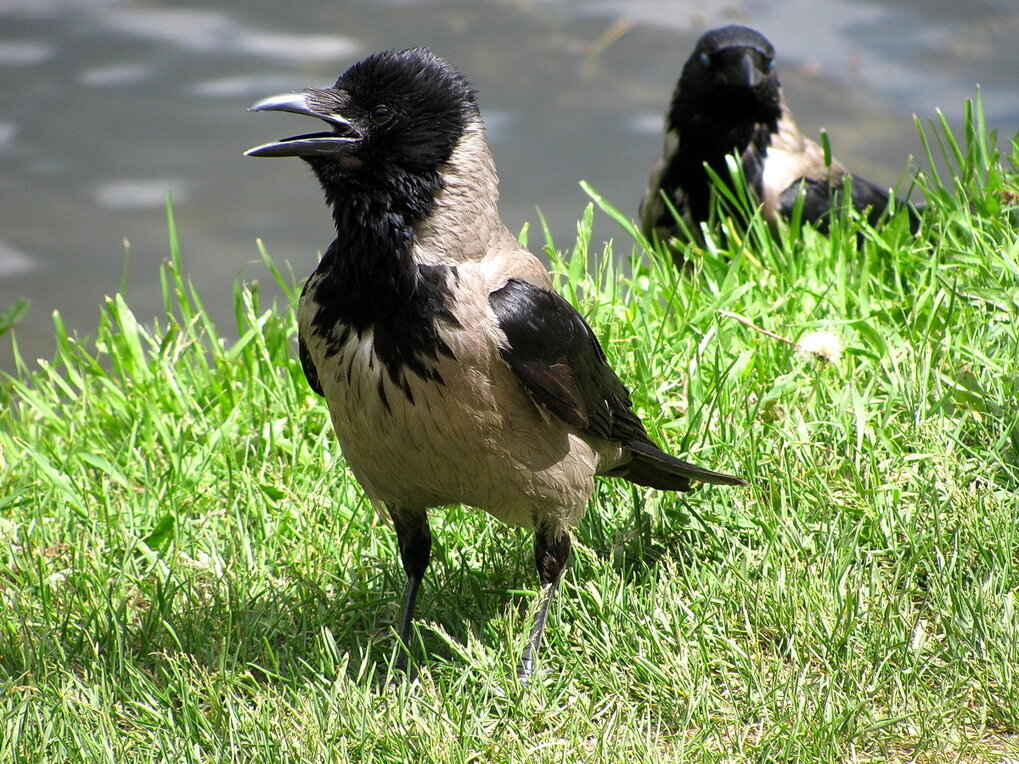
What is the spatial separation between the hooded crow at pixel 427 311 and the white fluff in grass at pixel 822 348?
1.23 m

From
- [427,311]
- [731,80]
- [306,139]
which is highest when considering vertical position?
[731,80]

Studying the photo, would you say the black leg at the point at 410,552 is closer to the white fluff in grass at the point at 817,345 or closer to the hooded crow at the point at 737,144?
the white fluff in grass at the point at 817,345

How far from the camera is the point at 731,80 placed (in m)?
6.44

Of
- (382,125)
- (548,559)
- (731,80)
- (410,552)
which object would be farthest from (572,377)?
(731,80)

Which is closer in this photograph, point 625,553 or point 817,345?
point 625,553

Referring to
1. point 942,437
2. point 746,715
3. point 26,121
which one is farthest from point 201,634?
point 26,121

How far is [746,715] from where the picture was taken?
3207mm

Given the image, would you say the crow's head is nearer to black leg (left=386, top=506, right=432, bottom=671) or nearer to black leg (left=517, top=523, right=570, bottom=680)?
black leg (left=517, top=523, right=570, bottom=680)

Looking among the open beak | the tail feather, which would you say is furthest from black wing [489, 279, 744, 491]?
the open beak

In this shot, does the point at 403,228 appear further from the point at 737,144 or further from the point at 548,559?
the point at 737,144

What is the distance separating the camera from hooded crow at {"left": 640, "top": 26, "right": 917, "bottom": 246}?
Answer: 254 inches

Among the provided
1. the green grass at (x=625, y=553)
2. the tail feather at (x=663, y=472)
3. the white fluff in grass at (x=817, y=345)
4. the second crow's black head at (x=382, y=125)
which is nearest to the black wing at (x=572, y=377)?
the tail feather at (x=663, y=472)

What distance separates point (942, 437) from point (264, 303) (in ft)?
18.3

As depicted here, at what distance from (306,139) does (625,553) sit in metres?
1.73
